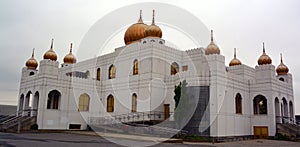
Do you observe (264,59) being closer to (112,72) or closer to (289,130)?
(289,130)

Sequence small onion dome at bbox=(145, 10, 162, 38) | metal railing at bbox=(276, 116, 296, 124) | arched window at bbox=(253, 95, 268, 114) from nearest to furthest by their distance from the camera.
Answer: metal railing at bbox=(276, 116, 296, 124) < arched window at bbox=(253, 95, 268, 114) < small onion dome at bbox=(145, 10, 162, 38)

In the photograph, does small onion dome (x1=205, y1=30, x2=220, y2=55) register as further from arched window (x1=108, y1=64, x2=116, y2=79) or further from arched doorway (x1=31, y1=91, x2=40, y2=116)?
arched doorway (x1=31, y1=91, x2=40, y2=116)

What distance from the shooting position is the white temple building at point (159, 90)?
83.0ft

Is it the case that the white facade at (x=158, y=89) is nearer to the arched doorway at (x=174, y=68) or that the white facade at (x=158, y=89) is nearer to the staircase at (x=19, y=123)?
the arched doorway at (x=174, y=68)

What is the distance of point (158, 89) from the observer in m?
28.8

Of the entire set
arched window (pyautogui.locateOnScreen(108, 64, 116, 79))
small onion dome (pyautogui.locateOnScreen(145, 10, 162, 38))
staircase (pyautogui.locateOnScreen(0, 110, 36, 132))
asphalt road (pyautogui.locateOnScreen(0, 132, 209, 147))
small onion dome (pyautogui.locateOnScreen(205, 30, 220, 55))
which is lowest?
asphalt road (pyautogui.locateOnScreen(0, 132, 209, 147))

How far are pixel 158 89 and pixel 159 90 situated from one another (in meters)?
0.16

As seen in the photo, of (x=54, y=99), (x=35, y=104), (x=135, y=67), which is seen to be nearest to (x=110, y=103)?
(x=135, y=67)

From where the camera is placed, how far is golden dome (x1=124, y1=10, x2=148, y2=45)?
3391cm

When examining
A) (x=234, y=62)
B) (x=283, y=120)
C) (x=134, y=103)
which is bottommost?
(x=283, y=120)

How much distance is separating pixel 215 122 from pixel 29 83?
20648mm

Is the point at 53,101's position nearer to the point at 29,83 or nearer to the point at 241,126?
the point at 29,83

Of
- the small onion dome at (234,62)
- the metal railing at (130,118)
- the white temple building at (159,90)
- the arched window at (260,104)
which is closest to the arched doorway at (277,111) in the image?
the white temple building at (159,90)

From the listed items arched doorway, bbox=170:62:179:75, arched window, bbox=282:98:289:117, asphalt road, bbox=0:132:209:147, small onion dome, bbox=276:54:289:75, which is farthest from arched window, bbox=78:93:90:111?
small onion dome, bbox=276:54:289:75
